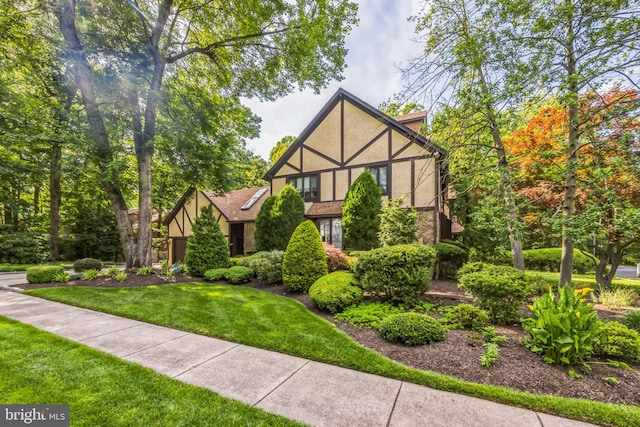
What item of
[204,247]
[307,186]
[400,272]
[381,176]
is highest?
[381,176]

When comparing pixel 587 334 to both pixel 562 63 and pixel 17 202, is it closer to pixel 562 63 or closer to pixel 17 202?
pixel 562 63

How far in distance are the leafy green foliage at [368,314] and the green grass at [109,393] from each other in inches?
112

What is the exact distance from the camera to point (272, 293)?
7797 mm

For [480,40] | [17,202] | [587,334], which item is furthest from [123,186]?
[587,334]

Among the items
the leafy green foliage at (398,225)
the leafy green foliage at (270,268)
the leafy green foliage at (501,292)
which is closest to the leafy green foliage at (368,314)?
the leafy green foliage at (501,292)

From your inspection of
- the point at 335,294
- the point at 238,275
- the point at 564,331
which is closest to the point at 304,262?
the point at 335,294

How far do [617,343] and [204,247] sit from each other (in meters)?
10.9

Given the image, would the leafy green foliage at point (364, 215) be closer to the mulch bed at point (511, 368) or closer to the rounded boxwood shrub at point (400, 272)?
the rounded boxwood shrub at point (400, 272)

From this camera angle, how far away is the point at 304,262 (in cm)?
752

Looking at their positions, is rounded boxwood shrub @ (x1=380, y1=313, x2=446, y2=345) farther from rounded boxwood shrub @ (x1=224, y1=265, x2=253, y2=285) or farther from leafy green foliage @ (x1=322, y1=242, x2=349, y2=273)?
rounded boxwood shrub @ (x1=224, y1=265, x2=253, y2=285)

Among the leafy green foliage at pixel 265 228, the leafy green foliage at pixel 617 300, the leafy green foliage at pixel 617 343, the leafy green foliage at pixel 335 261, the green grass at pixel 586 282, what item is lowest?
the green grass at pixel 586 282

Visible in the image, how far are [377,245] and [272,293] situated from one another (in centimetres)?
555

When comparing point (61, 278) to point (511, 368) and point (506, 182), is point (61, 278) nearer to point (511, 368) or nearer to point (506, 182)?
point (511, 368)

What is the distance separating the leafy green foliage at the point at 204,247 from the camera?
10.1 m
